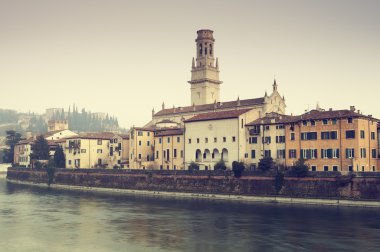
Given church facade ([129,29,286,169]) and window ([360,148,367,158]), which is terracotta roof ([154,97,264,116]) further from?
window ([360,148,367,158])

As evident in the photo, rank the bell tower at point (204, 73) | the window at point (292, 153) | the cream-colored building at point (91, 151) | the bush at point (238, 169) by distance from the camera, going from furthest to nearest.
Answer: the bell tower at point (204, 73) → the cream-colored building at point (91, 151) → the window at point (292, 153) → the bush at point (238, 169)

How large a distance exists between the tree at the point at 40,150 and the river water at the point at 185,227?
4788cm

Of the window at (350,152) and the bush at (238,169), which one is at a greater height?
the window at (350,152)

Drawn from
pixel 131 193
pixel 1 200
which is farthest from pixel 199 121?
pixel 1 200

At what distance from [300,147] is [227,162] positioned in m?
14.2

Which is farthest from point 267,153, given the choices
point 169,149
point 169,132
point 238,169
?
point 169,132

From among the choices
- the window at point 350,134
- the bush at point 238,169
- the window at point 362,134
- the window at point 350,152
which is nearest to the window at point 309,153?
the window at point 350,152

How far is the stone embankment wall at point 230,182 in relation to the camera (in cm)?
5569

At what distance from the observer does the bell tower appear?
121062 millimetres

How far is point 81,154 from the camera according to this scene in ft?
323

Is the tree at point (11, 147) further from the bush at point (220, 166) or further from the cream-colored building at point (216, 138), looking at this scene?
the bush at point (220, 166)

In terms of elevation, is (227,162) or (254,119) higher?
(254,119)

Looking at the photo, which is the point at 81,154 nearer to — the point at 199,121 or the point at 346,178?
the point at 199,121

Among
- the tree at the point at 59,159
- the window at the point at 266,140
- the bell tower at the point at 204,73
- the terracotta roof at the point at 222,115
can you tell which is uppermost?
the bell tower at the point at 204,73
